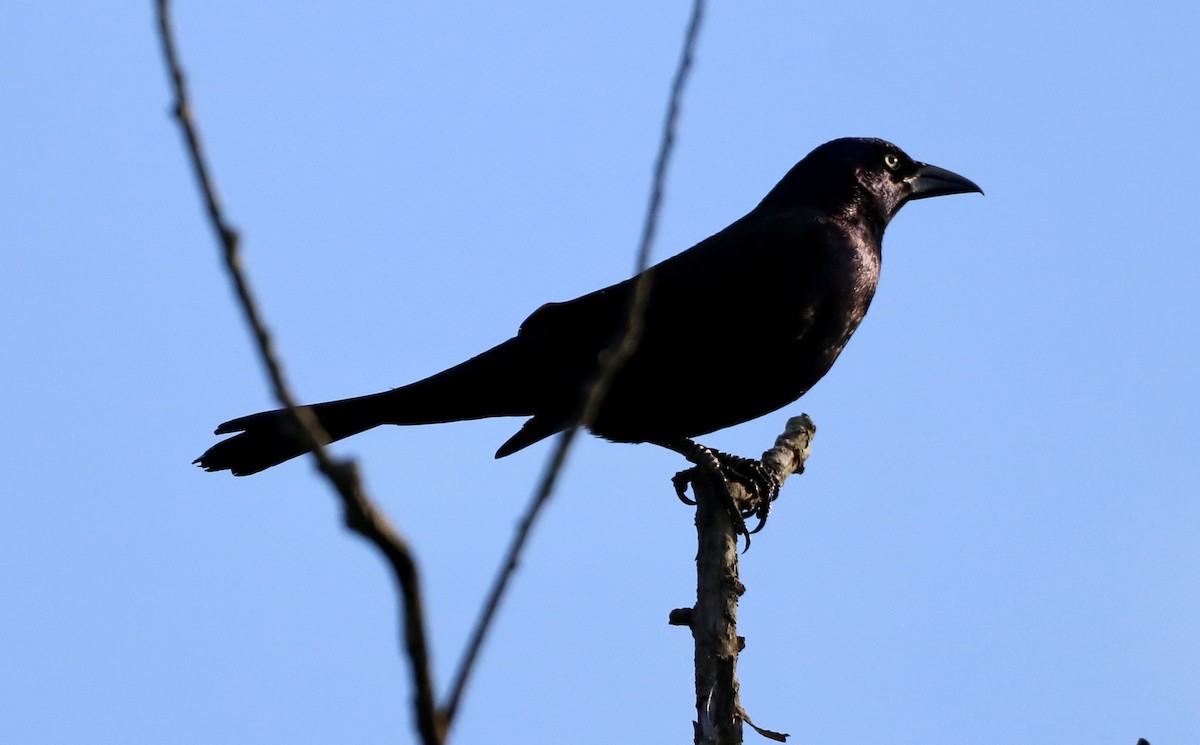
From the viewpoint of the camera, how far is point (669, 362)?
4.95 metres

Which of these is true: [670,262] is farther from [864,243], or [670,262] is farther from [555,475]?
[555,475]

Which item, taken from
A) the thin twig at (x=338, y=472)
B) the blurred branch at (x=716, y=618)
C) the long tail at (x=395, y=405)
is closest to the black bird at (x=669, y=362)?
the long tail at (x=395, y=405)

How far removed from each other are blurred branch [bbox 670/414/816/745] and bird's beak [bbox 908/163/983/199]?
8.17ft

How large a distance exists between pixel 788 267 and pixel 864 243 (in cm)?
63

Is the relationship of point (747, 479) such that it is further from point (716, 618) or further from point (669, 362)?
point (716, 618)

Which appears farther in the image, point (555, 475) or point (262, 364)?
point (555, 475)

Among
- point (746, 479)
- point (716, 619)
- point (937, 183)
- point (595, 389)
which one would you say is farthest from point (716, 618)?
point (937, 183)

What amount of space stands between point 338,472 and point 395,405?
165 inches

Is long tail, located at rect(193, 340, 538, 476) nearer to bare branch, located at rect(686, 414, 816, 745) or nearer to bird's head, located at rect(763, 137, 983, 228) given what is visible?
bare branch, located at rect(686, 414, 816, 745)

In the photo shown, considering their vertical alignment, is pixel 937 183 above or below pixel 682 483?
above

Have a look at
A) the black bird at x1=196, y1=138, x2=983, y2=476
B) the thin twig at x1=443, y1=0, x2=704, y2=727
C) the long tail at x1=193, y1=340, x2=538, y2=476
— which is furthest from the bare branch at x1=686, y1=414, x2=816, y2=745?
the thin twig at x1=443, y1=0, x2=704, y2=727

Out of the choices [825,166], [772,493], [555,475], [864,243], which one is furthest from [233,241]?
[825,166]

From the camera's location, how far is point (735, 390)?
4973mm

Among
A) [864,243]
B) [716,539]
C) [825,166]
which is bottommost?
[716,539]
